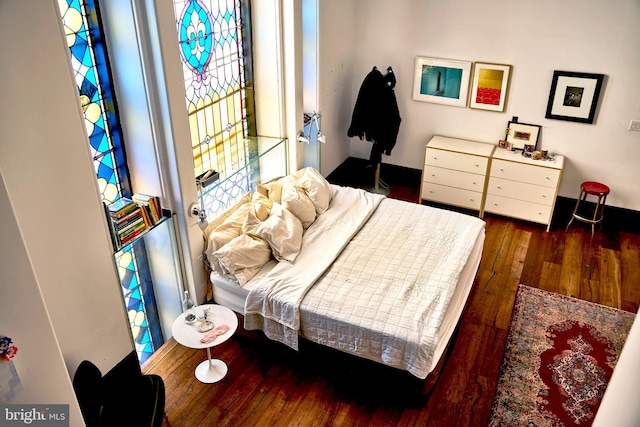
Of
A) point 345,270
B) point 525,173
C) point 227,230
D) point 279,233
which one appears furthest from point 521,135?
point 227,230

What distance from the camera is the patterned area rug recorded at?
3.59 metres

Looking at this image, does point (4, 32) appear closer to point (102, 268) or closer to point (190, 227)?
point (102, 268)

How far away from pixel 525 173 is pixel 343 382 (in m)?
Answer: 3.07

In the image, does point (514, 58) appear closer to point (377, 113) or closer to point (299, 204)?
point (377, 113)

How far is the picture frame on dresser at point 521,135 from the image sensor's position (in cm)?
559

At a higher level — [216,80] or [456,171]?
[216,80]

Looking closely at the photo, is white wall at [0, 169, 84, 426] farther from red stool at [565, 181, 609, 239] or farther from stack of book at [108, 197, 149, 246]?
red stool at [565, 181, 609, 239]

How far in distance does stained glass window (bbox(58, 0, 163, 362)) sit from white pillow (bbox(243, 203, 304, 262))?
0.86 meters

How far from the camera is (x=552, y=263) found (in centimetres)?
512

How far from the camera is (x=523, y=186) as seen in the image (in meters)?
5.52

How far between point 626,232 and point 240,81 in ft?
14.2

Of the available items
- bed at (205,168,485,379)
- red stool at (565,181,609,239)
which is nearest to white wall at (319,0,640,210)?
red stool at (565,181,609,239)

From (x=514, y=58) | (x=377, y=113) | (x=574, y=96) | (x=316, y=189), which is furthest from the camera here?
(x=377, y=113)

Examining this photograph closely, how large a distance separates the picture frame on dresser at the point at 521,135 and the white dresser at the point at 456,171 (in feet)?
0.71
